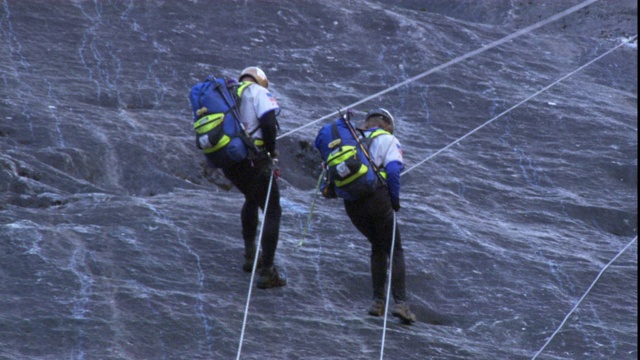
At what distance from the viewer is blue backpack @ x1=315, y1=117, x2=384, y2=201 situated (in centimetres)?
920

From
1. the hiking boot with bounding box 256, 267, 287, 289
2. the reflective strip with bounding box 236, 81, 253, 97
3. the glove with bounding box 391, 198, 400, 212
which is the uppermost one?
the reflective strip with bounding box 236, 81, 253, 97


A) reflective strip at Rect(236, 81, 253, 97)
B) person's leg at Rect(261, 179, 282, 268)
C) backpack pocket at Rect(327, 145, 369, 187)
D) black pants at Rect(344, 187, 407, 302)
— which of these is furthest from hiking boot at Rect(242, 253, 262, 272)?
reflective strip at Rect(236, 81, 253, 97)

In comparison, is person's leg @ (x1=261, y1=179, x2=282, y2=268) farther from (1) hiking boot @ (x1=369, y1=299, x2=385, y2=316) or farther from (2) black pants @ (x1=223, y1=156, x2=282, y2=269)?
(1) hiking boot @ (x1=369, y1=299, x2=385, y2=316)

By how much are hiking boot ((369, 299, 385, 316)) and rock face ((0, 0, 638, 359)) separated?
0.13 meters

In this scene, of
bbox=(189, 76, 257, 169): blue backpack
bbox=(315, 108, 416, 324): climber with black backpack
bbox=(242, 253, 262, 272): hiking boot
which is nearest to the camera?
bbox=(315, 108, 416, 324): climber with black backpack

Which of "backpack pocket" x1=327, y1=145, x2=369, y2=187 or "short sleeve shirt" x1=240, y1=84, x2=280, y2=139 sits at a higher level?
"short sleeve shirt" x1=240, y1=84, x2=280, y2=139

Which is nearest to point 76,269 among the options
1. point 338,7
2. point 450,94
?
point 450,94

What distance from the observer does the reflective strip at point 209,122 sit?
9.37 metres

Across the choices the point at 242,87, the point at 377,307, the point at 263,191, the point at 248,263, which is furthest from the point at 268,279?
the point at 242,87

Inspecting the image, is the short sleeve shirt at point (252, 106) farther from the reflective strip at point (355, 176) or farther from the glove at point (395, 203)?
the glove at point (395, 203)

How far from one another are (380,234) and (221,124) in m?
1.81

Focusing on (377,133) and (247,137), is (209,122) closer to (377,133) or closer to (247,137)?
(247,137)

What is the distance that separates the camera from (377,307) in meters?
9.79

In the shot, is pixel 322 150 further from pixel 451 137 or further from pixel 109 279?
pixel 451 137
